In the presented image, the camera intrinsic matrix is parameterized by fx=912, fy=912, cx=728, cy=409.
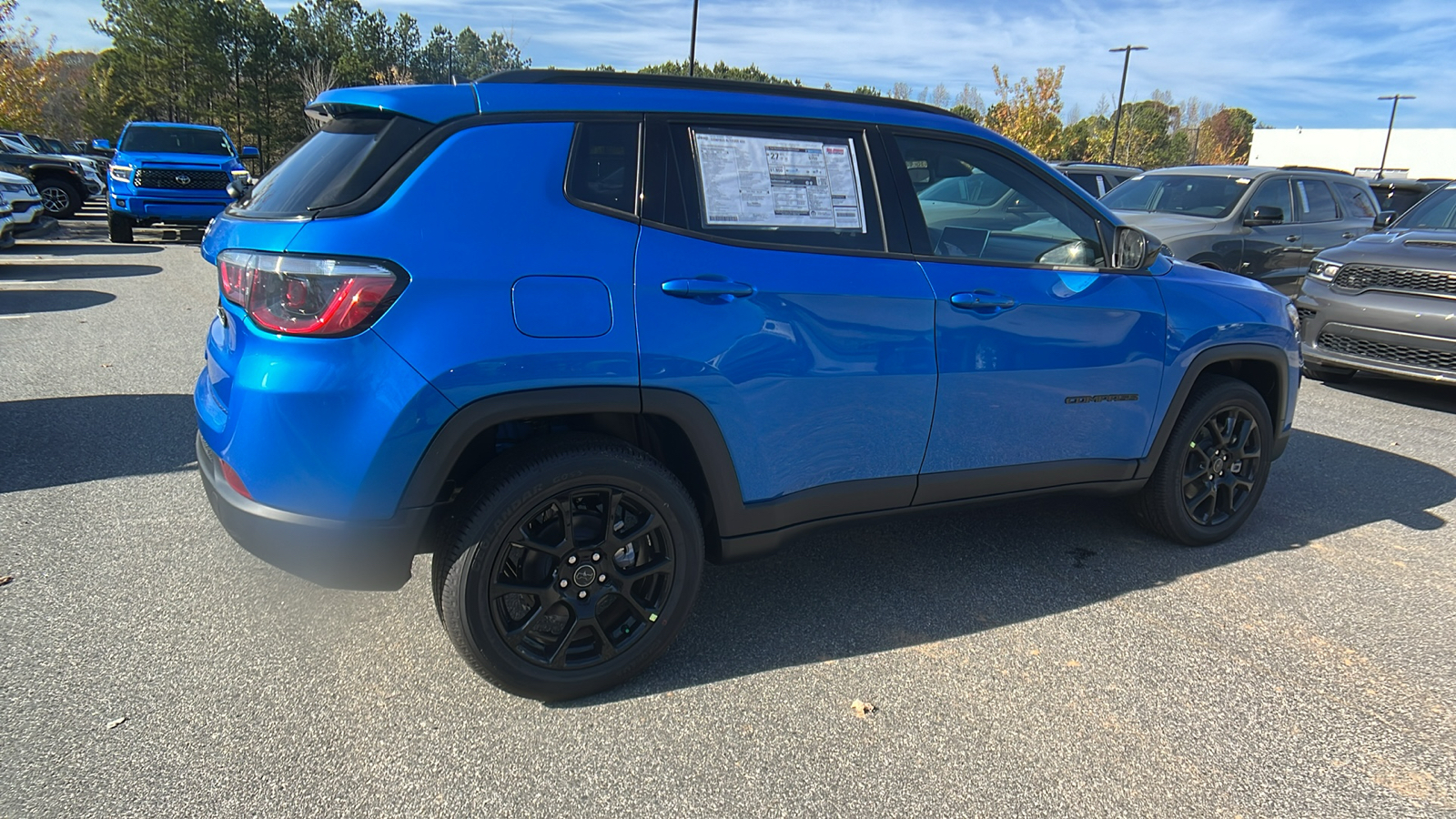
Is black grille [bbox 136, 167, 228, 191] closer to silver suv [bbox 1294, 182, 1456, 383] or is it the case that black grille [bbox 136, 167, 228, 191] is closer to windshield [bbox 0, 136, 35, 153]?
windshield [bbox 0, 136, 35, 153]

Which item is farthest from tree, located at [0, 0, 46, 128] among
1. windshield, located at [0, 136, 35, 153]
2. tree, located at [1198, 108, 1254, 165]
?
tree, located at [1198, 108, 1254, 165]

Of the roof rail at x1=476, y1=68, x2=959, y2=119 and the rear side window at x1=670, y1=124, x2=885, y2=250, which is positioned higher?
the roof rail at x1=476, y1=68, x2=959, y2=119

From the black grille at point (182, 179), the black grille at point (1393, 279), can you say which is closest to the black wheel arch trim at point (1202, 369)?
the black grille at point (1393, 279)

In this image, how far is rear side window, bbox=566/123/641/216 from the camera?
8.64ft

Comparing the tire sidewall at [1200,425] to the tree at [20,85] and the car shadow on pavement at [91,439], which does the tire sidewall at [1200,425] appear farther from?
the tree at [20,85]

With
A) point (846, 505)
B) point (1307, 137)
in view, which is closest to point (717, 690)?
point (846, 505)

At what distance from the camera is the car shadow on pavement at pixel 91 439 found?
14.7ft

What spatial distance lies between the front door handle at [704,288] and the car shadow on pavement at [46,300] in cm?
890

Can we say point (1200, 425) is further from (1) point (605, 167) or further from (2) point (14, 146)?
(2) point (14, 146)

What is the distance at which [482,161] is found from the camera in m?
2.52

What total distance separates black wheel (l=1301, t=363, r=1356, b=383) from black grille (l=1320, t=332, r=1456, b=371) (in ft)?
2.39

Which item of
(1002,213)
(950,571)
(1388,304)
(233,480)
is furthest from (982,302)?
(1388,304)

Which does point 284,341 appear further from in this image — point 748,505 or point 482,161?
point 748,505

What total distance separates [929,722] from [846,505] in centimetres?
77
